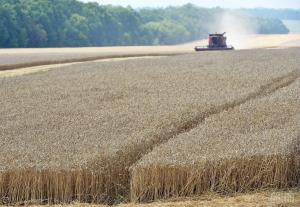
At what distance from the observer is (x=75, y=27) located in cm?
11081

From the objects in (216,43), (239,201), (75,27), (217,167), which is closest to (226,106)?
(217,167)

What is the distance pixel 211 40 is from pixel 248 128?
48.5 meters

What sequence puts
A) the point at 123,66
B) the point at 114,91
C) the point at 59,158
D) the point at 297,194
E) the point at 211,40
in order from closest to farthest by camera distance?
the point at 297,194
the point at 59,158
the point at 114,91
the point at 123,66
the point at 211,40

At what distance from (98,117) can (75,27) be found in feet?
308

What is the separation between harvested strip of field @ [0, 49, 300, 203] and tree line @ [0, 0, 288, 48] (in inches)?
2460

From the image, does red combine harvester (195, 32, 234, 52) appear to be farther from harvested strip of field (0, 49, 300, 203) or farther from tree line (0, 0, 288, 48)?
tree line (0, 0, 288, 48)

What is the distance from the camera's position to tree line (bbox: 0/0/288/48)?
9438 centimetres

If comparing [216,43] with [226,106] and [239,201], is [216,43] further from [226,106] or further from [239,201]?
[239,201]

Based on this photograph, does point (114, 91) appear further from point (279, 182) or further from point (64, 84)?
point (279, 182)

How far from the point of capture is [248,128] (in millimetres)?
16266

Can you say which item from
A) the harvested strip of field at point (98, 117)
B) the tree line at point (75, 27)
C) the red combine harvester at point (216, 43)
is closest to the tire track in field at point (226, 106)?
the harvested strip of field at point (98, 117)

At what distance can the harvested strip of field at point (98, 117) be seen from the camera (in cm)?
1312

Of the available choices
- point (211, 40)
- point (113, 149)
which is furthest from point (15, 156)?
point (211, 40)

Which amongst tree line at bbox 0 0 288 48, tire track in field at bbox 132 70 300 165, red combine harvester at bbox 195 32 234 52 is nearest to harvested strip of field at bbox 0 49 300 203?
tire track in field at bbox 132 70 300 165
